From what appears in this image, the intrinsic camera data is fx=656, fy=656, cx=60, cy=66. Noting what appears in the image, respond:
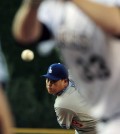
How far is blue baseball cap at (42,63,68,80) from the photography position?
20.3ft

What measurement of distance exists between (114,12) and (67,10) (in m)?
0.23

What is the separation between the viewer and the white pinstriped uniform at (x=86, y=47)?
299 centimetres

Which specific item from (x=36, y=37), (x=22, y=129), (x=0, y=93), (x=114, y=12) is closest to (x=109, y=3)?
(x=114, y=12)

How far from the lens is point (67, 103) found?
6.30 meters

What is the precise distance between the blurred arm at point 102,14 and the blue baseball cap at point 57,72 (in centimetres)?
326

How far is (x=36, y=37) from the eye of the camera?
3.05 metres

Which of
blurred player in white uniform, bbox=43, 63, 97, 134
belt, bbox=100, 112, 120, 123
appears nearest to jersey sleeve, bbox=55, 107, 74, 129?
blurred player in white uniform, bbox=43, 63, 97, 134

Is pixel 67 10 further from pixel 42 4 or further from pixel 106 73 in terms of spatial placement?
pixel 106 73

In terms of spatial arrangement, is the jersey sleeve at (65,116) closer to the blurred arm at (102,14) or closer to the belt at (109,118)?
the belt at (109,118)

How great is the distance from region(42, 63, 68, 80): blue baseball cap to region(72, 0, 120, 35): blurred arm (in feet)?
10.7

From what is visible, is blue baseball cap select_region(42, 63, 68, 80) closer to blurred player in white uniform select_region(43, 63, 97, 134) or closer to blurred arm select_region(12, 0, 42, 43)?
blurred player in white uniform select_region(43, 63, 97, 134)

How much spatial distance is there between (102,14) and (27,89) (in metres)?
8.19

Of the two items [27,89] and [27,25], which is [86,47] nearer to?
[27,25]

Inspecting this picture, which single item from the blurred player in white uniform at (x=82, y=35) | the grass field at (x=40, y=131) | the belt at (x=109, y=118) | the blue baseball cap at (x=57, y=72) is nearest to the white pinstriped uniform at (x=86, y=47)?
the blurred player in white uniform at (x=82, y=35)
